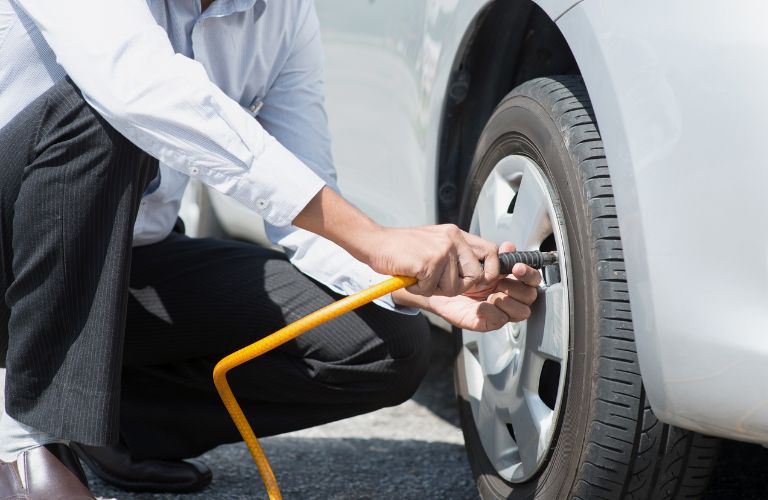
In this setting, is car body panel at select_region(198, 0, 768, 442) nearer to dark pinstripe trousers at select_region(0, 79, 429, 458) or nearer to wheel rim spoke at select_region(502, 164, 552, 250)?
wheel rim spoke at select_region(502, 164, 552, 250)

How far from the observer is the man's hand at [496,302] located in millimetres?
1423

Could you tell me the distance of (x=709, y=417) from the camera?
1176 millimetres

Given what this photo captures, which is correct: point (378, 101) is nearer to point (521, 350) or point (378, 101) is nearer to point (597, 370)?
point (521, 350)

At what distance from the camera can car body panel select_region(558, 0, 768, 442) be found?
43.2 inches

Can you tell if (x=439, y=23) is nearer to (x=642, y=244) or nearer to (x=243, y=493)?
(x=642, y=244)

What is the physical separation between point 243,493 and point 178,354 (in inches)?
10.6

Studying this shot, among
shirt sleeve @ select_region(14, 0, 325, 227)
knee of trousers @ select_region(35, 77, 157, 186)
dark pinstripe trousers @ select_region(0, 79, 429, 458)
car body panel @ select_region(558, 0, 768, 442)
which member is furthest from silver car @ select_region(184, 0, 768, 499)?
knee of trousers @ select_region(35, 77, 157, 186)

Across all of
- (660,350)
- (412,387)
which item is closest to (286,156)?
(660,350)

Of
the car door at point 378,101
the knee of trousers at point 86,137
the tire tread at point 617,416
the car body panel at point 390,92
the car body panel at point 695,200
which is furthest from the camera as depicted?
the car door at point 378,101

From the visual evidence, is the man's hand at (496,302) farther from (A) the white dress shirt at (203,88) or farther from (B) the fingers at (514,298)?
(A) the white dress shirt at (203,88)

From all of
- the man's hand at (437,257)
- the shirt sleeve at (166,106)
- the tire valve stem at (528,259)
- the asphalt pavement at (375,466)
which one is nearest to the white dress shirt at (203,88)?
the shirt sleeve at (166,106)

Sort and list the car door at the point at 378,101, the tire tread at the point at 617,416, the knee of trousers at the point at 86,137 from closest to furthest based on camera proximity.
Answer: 1. the tire tread at the point at 617,416
2. the knee of trousers at the point at 86,137
3. the car door at the point at 378,101

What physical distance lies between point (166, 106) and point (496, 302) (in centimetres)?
52

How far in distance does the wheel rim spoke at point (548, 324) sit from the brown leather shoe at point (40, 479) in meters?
0.64
